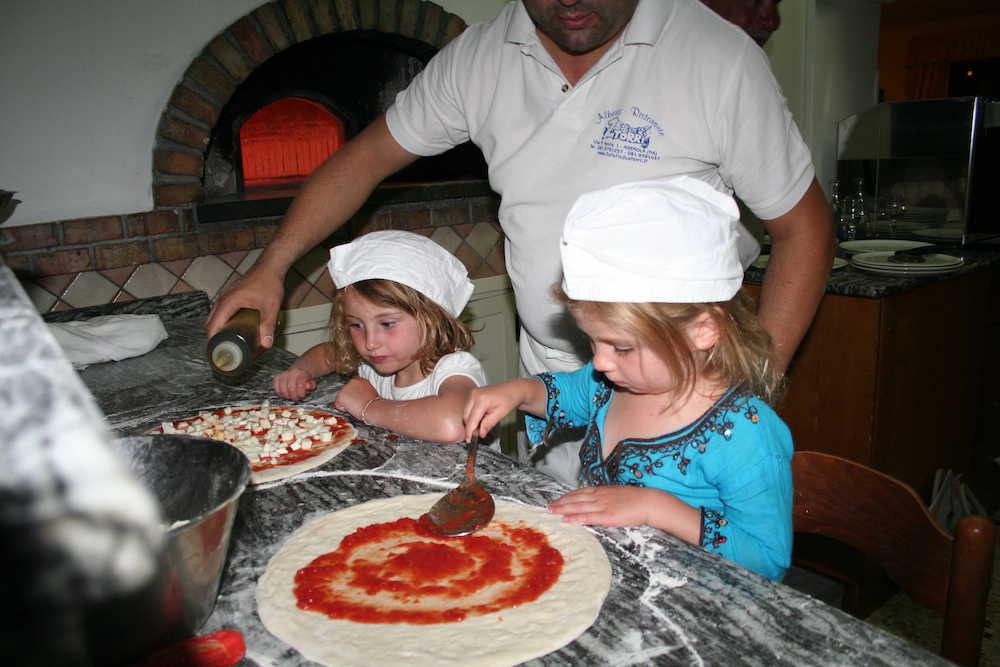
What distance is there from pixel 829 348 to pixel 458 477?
179 centimetres

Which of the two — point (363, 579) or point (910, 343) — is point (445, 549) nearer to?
point (363, 579)

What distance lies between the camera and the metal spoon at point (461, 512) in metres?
1.05

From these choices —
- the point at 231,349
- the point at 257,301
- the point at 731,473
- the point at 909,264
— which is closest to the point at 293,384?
the point at 257,301

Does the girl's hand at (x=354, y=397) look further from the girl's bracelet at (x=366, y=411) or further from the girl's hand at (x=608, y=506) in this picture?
the girl's hand at (x=608, y=506)

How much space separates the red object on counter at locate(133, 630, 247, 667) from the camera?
757mm

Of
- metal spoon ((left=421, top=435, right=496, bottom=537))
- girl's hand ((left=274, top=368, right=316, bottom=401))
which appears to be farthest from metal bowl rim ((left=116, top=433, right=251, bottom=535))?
girl's hand ((left=274, top=368, right=316, bottom=401))

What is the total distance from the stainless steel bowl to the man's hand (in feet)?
2.25

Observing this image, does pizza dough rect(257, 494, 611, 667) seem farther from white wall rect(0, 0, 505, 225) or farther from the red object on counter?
white wall rect(0, 0, 505, 225)

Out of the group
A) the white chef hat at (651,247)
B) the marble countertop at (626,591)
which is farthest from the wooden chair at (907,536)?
the white chef hat at (651,247)

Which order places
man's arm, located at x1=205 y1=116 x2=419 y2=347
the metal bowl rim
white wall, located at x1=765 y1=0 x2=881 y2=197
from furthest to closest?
white wall, located at x1=765 y1=0 x2=881 y2=197, man's arm, located at x1=205 y1=116 x2=419 y2=347, the metal bowl rim

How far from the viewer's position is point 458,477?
49.5 inches

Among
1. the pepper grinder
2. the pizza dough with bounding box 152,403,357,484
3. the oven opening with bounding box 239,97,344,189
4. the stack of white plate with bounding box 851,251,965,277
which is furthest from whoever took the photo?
the oven opening with bounding box 239,97,344,189

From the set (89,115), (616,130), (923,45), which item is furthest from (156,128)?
(923,45)

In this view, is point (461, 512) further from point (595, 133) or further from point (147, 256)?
point (147, 256)
